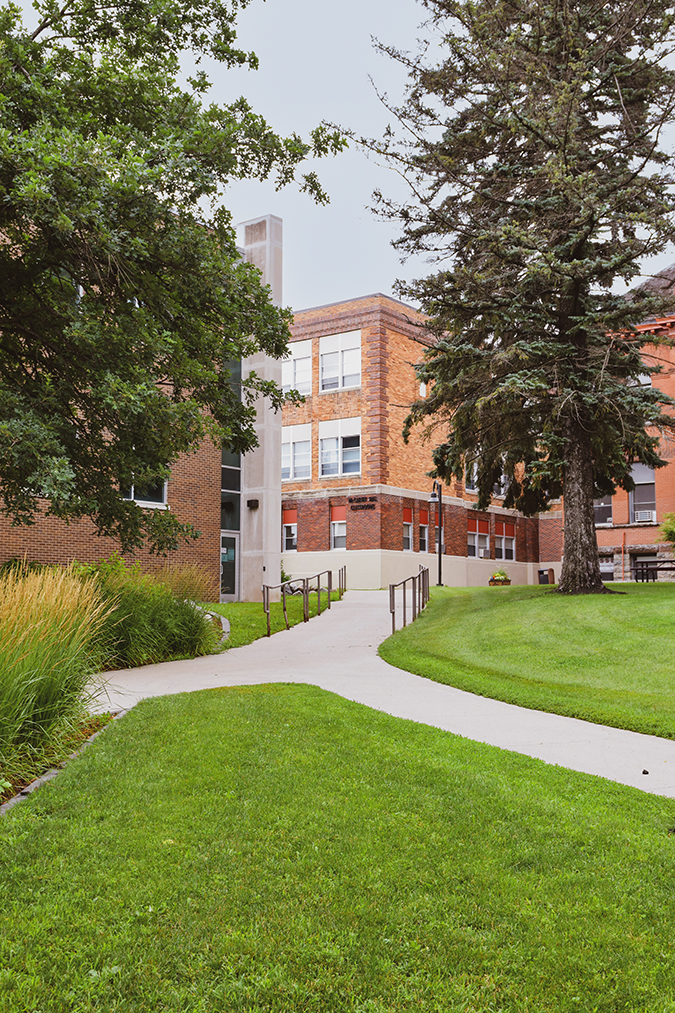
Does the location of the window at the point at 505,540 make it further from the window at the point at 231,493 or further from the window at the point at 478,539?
the window at the point at 231,493

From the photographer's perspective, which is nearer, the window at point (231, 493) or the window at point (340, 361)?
the window at point (231, 493)

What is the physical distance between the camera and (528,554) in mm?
46500

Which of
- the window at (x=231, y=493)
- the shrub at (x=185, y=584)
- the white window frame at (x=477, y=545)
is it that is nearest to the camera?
the shrub at (x=185, y=584)

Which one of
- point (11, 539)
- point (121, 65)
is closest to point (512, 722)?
point (121, 65)

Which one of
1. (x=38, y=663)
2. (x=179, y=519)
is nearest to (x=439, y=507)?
(x=179, y=519)

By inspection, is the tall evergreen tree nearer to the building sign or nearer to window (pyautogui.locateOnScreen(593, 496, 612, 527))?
the building sign

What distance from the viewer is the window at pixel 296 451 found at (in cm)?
3800

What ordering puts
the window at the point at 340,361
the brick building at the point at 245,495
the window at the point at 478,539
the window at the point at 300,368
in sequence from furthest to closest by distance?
the window at the point at 478,539
the window at the point at 300,368
the window at the point at 340,361
the brick building at the point at 245,495

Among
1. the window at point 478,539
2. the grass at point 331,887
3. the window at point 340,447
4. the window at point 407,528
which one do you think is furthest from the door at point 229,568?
the window at point 478,539

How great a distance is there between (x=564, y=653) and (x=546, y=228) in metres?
9.18

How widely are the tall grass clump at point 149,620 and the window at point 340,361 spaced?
23867 millimetres

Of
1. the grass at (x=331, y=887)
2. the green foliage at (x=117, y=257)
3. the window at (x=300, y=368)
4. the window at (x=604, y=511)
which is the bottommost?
the grass at (x=331, y=887)

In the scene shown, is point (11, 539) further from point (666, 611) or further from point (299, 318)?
point (299, 318)

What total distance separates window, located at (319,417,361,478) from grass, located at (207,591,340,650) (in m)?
15.0
